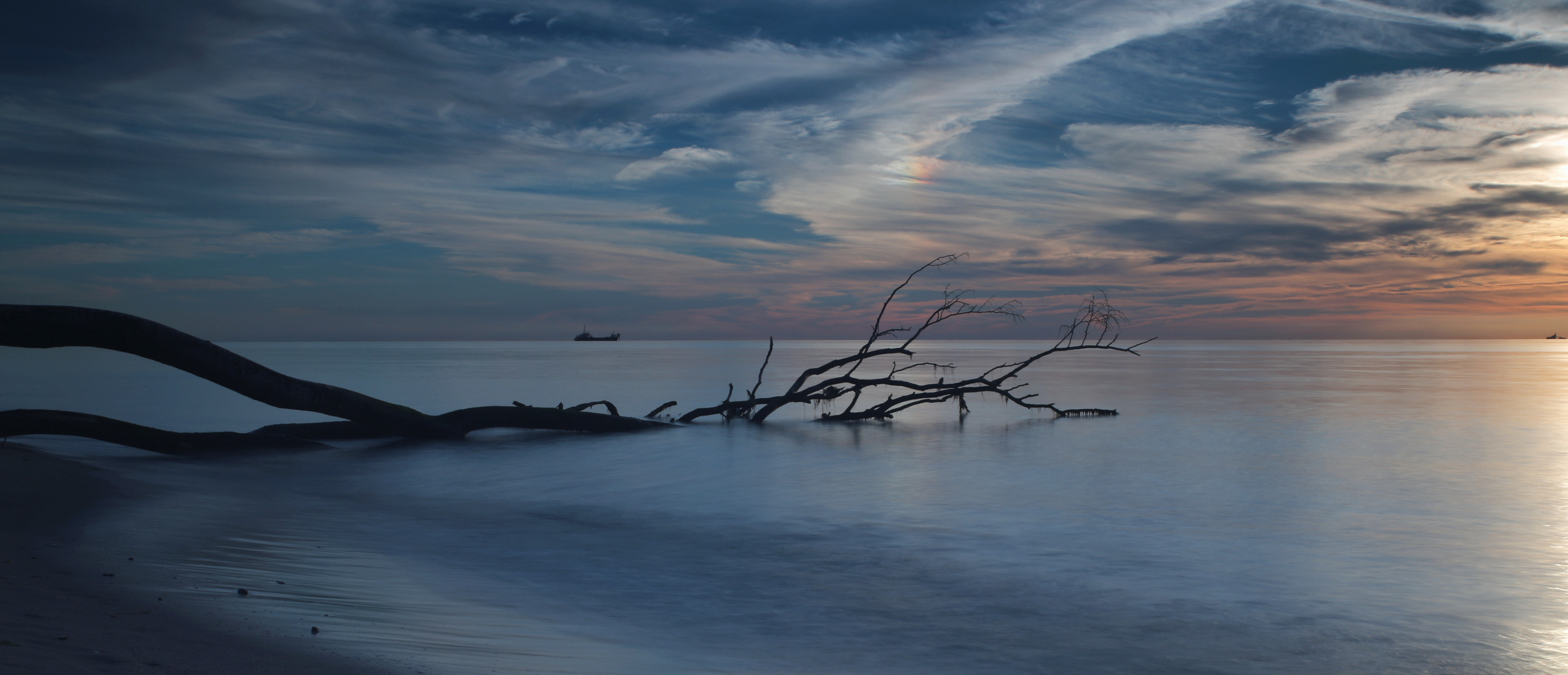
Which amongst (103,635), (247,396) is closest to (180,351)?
(247,396)

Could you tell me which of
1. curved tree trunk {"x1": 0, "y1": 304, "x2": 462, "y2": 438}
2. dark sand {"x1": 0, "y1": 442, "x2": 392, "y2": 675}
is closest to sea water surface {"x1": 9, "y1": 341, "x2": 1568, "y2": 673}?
dark sand {"x1": 0, "y1": 442, "x2": 392, "y2": 675}

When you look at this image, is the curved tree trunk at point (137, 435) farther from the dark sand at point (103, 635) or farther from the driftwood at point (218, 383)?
the dark sand at point (103, 635)

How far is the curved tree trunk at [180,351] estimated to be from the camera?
9695 mm

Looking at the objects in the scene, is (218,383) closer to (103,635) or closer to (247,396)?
(247,396)

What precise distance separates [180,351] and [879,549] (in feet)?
31.4

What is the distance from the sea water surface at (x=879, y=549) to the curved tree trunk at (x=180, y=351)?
2.67 ft

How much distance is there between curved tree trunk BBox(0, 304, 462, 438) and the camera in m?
9.70

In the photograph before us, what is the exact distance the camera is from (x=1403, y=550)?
24.7 ft

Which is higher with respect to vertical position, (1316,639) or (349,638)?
(349,638)

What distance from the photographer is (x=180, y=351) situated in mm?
10695

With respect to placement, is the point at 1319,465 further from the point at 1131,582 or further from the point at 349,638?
the point at 349,638

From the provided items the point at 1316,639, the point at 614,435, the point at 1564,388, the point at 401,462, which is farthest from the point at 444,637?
the point at 1564,388

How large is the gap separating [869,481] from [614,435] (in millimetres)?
6914

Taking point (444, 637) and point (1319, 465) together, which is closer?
point (444, 637)
